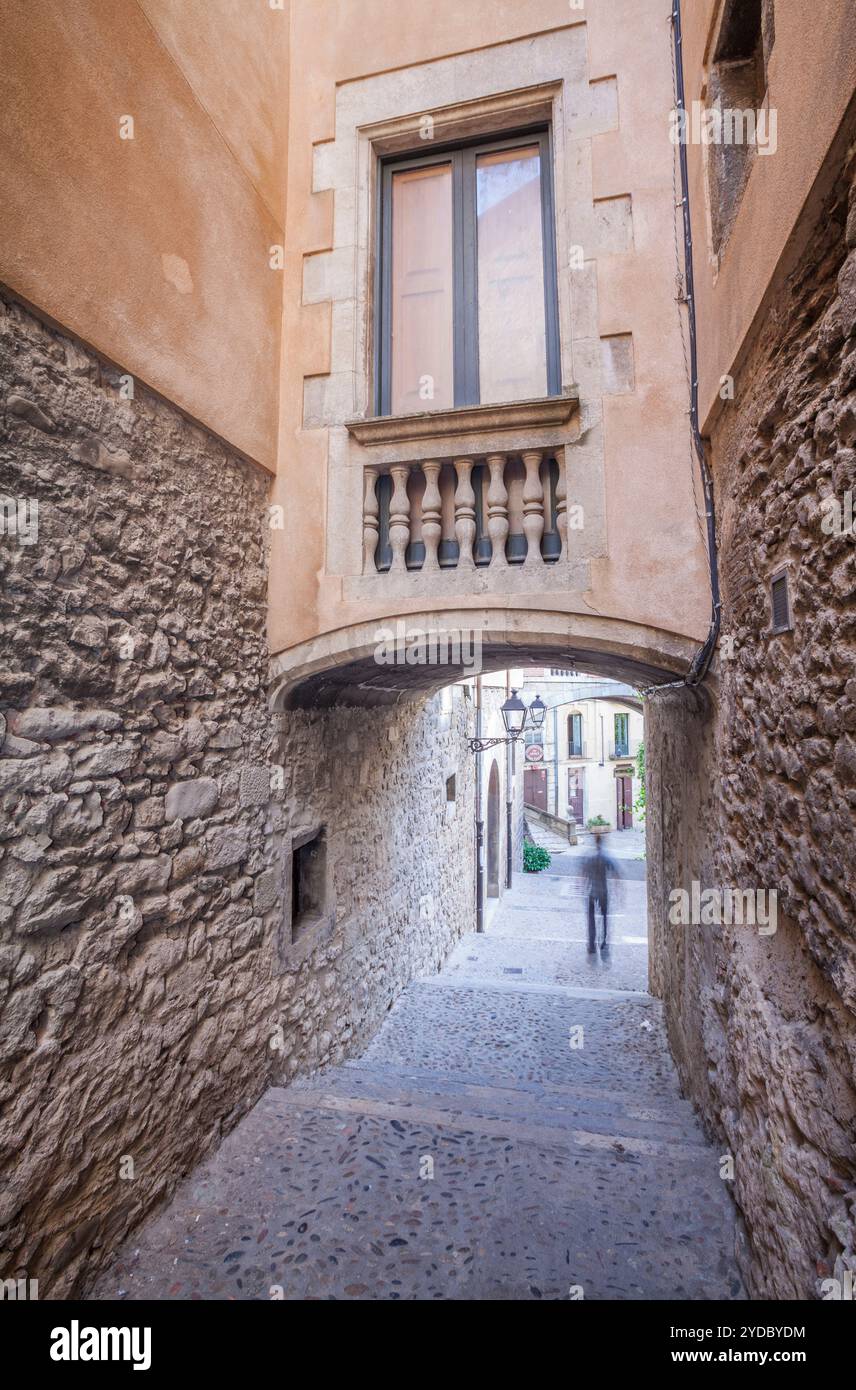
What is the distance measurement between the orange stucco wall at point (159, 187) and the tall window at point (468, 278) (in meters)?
0.69

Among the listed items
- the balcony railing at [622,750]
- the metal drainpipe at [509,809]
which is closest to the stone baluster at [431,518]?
the metal drainpipe at [509,809]

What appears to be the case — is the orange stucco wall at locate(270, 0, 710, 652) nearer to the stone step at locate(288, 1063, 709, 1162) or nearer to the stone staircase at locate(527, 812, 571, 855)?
the stone step at locate(288, 1063, 709, 1162)

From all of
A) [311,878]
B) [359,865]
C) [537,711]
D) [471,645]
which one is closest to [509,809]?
[537,711]

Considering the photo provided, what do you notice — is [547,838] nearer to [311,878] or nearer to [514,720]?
[514,720]

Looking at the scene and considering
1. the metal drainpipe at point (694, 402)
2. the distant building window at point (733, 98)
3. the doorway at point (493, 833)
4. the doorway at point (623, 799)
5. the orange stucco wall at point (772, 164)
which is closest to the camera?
the orange stucco wall at point (772, 164)

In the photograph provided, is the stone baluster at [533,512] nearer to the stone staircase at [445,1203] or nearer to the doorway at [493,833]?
the stone staircase at [445,1203]

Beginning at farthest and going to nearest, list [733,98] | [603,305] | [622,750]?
[622,750] → [603,305] → [733,98]

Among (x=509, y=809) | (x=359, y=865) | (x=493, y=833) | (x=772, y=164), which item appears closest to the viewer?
(x=772, y=164)

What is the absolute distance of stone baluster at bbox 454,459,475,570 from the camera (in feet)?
10.9

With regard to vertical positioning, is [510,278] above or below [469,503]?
above

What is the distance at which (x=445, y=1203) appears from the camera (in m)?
2.66

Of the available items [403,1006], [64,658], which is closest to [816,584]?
[64,658]

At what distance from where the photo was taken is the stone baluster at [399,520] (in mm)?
3434

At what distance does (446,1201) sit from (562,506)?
3.09m
